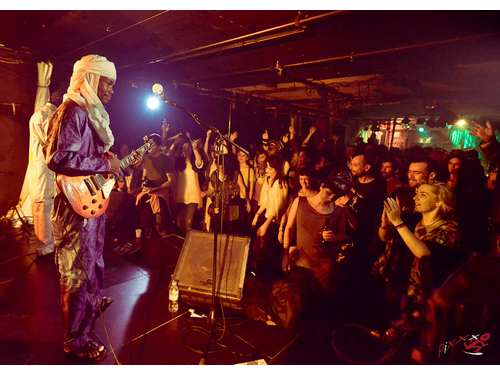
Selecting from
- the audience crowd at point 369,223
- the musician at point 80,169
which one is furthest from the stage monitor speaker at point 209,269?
the musician at point 80,169

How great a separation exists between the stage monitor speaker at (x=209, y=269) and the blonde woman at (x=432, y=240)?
1.69 metres

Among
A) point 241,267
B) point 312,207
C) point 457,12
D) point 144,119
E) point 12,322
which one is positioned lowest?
point 12,322

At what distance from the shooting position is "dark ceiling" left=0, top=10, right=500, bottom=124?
105 inches

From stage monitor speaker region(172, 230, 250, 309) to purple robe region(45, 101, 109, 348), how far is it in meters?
0.97

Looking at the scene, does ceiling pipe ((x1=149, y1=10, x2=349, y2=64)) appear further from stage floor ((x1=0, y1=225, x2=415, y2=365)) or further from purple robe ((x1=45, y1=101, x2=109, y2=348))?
stage floor ((x1=0, y1=225, x2=415, y2=365))

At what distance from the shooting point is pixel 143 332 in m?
2.60

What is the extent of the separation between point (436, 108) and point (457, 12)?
4673 mm

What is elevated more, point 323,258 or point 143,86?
point 143,86

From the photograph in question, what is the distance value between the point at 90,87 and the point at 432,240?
3.25 metres

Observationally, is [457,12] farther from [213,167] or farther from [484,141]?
[213,167]

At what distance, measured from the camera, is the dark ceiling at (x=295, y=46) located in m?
2.67

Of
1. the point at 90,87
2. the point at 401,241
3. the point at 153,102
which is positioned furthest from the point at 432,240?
the point at 153,102

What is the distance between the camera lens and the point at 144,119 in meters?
6.63
